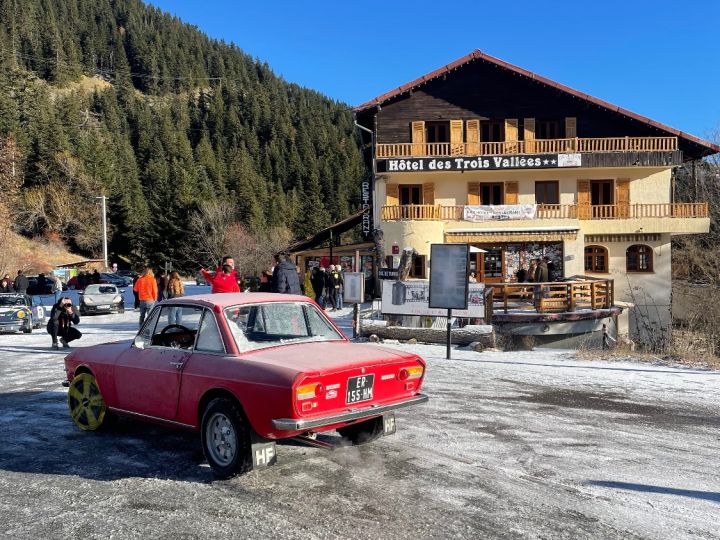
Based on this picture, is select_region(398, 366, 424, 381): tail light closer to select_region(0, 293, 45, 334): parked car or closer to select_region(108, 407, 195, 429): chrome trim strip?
select_region(108, 407, 195, 429): chrome trim strip

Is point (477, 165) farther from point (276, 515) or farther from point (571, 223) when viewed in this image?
point (276, 515)

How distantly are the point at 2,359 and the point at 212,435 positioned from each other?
373 inches

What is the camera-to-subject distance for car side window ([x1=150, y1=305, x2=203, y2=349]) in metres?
5.92

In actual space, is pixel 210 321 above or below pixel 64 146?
below

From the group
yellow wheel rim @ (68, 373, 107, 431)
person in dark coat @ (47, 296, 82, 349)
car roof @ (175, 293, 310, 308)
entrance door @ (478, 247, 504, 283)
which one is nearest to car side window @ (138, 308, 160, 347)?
car roof @ (175, 293, 310, 308)

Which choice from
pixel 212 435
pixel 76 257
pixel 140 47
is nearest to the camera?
pixel 212 435

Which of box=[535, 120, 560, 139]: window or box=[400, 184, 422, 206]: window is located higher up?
box=[535, 120, 560, 139]: window

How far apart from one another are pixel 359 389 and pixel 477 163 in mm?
25540

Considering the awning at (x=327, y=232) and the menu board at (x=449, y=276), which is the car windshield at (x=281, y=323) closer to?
the menu board at (x=449, y=276)

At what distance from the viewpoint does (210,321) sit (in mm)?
5582

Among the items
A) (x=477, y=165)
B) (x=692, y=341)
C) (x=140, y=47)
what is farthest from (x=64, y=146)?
(x=140, y=47)

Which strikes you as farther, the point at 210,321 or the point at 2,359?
the point at 2,359

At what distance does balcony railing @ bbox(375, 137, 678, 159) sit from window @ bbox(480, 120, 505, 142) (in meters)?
0.91

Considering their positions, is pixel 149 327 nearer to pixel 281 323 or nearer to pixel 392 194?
pixel 281 323
